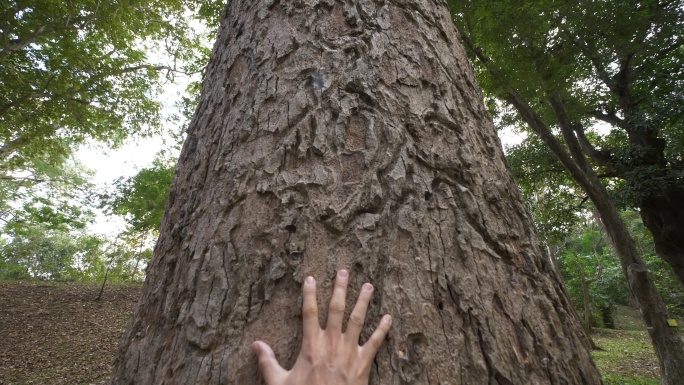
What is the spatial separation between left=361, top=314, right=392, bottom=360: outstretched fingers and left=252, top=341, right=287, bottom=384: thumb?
200 mm

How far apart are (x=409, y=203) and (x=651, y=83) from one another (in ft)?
30.7

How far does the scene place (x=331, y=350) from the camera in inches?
32.1

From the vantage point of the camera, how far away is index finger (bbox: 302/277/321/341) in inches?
32.9

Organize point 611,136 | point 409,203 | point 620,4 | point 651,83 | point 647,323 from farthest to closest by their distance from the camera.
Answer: point 611,136
point 651,83
point 647,323
point 620,4
point 409,203

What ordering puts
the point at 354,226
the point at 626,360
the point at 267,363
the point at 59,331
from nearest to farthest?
the point at 267,363
the point at 354,226
the point at 59,331
the point at 626,360

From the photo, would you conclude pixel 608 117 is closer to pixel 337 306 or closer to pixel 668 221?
pixel 668 221

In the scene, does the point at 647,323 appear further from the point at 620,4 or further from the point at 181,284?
the point at 181,284

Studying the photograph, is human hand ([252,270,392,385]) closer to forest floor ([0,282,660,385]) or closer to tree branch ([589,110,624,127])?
forest floor ([0,282,660,385])

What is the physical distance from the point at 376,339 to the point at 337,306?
0.40ft

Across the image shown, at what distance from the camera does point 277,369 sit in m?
0.80

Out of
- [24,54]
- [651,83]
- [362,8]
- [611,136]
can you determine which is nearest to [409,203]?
[362,8]

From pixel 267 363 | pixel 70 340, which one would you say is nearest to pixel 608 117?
pixel 267 363

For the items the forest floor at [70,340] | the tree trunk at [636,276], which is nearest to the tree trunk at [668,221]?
the tree trunk at [636,276]

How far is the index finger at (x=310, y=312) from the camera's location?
0.84 metres
